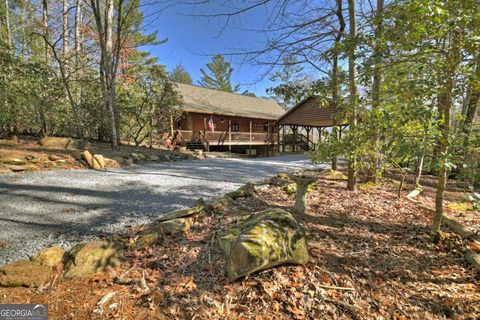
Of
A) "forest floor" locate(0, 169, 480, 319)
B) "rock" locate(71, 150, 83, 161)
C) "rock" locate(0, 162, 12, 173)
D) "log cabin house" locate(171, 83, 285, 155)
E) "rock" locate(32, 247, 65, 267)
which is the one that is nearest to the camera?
"forest floor" locate(0, 169, 480, 319)

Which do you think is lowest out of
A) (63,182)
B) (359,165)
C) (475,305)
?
(475,305)

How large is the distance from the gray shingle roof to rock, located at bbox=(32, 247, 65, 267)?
42.0ft

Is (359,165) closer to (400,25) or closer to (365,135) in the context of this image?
(365,135)

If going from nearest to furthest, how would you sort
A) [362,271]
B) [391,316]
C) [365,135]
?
[391,316] < [362,271] < [365,135]

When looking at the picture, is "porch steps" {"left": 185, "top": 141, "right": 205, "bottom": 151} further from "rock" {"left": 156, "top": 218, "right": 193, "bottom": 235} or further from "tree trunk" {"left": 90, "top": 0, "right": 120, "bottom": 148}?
"rock" {"left": 156, "top": 218, "right": 193, "bottom": 235}

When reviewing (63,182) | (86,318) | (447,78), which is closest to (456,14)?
(447,78)

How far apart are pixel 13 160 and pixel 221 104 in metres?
15.0

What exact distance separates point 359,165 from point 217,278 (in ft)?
11.9

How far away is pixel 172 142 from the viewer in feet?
46.2

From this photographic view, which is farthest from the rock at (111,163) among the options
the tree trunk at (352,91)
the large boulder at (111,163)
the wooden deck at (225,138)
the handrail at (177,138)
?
the wooden deck at (225,138)

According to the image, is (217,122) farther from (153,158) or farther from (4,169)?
(4,169)

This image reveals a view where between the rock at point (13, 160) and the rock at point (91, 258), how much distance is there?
493cm

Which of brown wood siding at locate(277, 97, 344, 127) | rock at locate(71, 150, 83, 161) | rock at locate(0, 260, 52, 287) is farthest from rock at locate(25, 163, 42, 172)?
brown wood siding at locate(277, 97, 344, 127)

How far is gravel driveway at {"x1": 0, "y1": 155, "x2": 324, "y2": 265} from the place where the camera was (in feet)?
9.06
